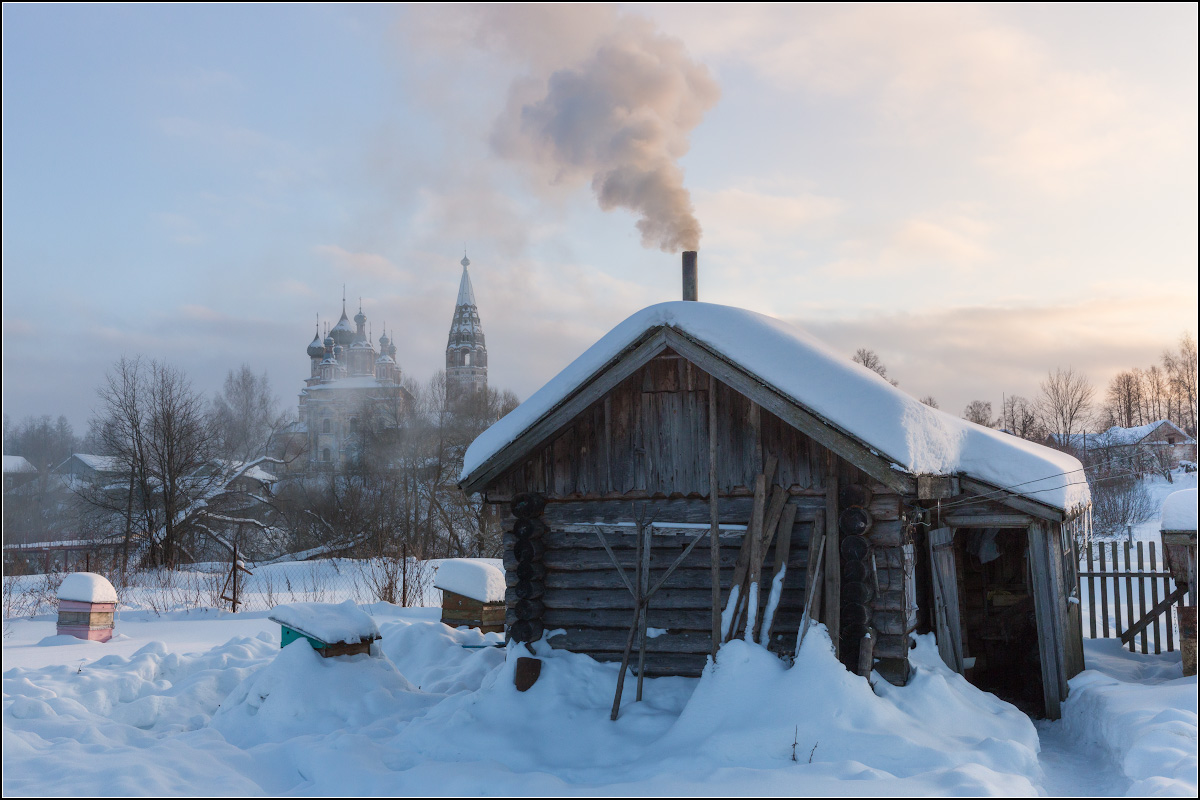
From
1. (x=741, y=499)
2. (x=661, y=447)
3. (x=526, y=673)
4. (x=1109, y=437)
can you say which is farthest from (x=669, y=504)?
(x=1109, y=437)

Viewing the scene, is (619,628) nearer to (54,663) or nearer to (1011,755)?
(1011,755)

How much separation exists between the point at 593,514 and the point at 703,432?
1488 mm

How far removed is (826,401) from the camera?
760 centimetres

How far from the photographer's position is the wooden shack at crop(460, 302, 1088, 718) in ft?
25.2

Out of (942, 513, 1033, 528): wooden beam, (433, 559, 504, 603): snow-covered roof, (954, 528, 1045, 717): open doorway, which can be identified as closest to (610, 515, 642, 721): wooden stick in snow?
(942, 513, 1033, 528): wooden beam

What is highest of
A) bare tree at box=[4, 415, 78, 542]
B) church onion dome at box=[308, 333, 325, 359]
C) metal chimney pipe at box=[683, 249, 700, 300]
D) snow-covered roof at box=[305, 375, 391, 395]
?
church onion dome at box=[308, 333, 325, 359]

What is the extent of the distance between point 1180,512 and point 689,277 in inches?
246

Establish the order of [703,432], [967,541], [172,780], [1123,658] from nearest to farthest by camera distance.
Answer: [172,780] → [703,432] → [1123,658] → [967,541]

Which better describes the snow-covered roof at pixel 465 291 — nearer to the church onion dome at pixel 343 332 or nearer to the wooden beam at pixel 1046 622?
the church onion dome at pixel 343 332

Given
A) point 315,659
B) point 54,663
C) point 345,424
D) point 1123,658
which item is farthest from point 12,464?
point 1123,658

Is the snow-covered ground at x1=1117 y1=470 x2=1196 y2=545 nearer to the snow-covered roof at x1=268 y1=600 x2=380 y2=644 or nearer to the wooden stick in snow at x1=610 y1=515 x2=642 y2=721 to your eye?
the wooden stick in snow at x1=610 y1=515 x2=642 y2=721

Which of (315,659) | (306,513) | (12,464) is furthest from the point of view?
(12,464)

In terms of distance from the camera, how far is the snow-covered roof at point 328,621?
923 centimetres

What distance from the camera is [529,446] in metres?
8.73
